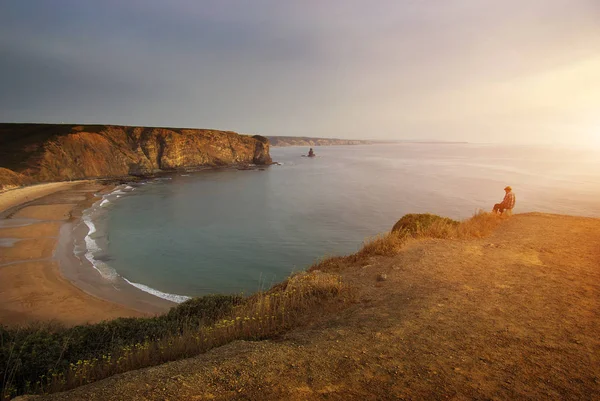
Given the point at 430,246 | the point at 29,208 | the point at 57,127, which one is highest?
the point at 57,127

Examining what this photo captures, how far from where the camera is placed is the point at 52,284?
562 inches

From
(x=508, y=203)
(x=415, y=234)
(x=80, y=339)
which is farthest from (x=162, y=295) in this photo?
(x=508, y=203)

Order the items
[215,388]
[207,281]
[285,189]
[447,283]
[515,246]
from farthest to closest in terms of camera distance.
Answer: [285,189] → [207,281] → [515,246] → [447,283] → [215,388]

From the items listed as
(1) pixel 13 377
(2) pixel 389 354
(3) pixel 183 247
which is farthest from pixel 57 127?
(2) pixel 389 354

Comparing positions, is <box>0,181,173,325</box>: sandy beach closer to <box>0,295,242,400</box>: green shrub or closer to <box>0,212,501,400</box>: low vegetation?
<box>0,295,242,400</box>: green shrub

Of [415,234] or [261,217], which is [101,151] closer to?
[261,217]

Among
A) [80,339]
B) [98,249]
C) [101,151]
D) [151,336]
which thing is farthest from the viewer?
[101,151]

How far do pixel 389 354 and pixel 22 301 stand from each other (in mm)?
15479

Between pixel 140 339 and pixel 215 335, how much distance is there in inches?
91.9

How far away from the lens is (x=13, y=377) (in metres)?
4.75

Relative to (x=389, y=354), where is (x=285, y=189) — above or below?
below

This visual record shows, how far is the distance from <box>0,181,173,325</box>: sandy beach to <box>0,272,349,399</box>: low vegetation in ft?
16.6

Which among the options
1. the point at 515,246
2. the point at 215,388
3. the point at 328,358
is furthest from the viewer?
the point at 515,246

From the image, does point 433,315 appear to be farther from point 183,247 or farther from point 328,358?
point 183,247
